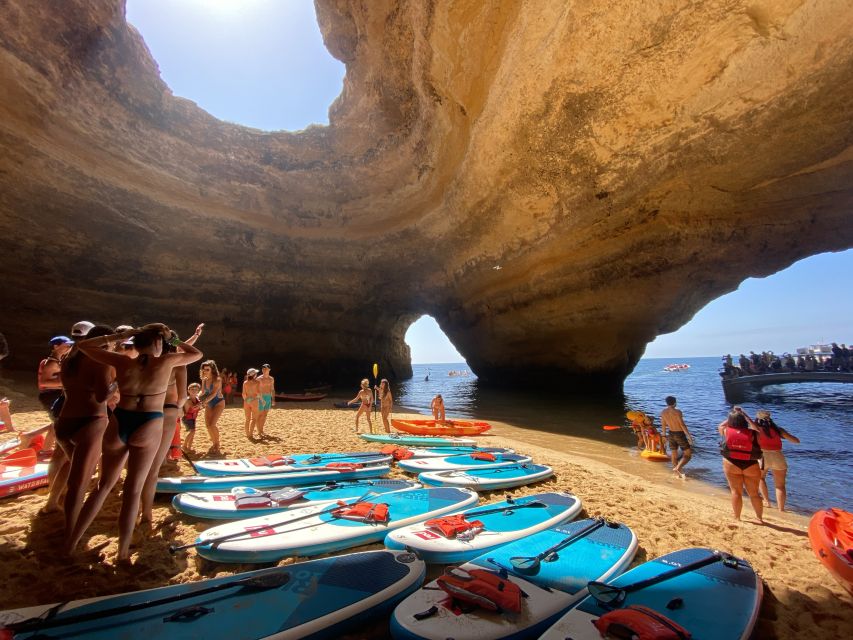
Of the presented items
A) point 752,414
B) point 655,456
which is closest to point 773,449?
point 655,456

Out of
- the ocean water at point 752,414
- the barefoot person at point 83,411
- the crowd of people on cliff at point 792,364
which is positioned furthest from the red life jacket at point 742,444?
the crowd of people on cliff at point 792,364

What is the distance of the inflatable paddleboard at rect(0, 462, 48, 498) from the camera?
11.5 feet

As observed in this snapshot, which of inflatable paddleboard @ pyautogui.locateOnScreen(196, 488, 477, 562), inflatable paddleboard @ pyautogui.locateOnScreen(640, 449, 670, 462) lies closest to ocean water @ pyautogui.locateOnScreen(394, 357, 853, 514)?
inflatable paddleboard @ pyautogui.locateOnScreen(640, 449, 670, 462)

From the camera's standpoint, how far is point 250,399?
7.05m

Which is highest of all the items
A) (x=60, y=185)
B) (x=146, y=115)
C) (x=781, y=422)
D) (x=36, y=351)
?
(x=146, y=115)

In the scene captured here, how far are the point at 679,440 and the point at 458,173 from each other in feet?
32.2

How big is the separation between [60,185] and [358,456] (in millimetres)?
13134

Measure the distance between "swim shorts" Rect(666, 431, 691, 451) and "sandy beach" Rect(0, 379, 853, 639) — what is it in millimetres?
802

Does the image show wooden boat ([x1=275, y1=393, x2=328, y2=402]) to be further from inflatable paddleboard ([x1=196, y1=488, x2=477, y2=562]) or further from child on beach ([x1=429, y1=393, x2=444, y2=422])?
inflatable paddleboard ([x1=196, y1=488, x2=477, y2=562])

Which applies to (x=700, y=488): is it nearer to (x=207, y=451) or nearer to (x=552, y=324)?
(x=207, y=451)

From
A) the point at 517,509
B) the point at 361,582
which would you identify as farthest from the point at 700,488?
the point at 361,582

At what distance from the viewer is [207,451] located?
19.1ft

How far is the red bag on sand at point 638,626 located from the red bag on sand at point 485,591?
16.6 inches

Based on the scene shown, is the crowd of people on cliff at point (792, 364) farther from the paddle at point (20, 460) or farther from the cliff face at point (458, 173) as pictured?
the paddle at point (20, 460)
